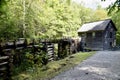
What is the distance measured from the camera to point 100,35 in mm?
33031

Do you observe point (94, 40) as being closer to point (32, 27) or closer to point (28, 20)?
point (32, 27)

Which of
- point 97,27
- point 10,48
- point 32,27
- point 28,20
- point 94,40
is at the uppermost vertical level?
point 28,20

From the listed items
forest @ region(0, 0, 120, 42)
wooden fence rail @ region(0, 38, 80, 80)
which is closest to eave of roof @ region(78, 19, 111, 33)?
forest @ region(0, 0, 120, 42)

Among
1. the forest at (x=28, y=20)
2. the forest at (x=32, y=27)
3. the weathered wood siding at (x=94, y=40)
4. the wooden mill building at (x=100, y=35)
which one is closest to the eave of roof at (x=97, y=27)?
the wooden mill building at (x=100, y=35)

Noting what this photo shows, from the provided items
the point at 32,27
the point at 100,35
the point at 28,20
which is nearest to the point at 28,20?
the point at 28,20

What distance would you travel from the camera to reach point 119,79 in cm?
873

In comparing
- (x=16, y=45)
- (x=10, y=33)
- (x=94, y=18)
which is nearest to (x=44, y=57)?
(x=16, y=45)

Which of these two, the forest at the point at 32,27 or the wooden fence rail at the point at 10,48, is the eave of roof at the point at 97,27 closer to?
the forest at the point at 32,27

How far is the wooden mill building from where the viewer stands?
108 ft

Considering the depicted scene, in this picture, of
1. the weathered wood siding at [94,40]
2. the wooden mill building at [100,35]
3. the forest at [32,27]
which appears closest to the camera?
the forest at [32,27]

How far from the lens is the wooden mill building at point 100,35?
32.8m

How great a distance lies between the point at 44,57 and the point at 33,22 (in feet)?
34.1

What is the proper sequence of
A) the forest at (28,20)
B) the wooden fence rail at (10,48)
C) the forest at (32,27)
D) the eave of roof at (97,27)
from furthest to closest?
the eave of roof at (97,27) < the forest at (28,20) < the forest at (32,27) < the wooden fence rail at (10,48)

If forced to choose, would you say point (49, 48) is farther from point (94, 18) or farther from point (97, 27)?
point (94, 18)
